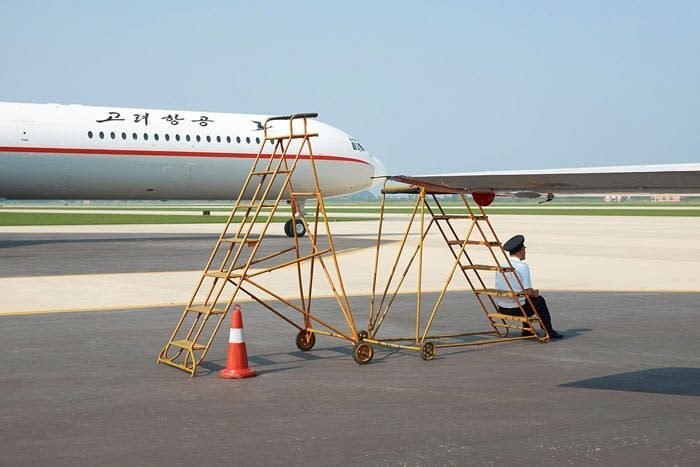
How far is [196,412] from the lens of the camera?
889 cm

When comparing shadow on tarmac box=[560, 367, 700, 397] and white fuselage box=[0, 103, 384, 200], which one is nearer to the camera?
shadow on tarmac box=[560, 367, 700, 397]

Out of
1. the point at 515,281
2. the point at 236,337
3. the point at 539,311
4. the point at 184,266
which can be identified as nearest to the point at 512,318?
the point at 539,311

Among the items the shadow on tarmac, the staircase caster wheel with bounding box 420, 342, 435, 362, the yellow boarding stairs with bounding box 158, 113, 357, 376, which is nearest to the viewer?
the shadow on tarmac

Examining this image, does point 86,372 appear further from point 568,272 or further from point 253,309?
point 568,272

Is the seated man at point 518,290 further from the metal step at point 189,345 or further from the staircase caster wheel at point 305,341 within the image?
the metal step at point 189,345

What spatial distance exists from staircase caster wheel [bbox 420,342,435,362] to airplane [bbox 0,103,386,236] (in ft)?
65.1

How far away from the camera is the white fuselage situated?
32.1 metres

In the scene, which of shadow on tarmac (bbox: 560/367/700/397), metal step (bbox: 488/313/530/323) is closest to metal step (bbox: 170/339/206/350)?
shadow on tarmac (bbox: 560/367/700/397)

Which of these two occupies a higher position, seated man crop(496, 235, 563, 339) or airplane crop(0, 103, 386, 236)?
airplane crop(0, 103, 386, 236)

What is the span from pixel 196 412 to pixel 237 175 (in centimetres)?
2826

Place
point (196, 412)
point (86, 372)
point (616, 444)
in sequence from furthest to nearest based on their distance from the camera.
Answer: point (86, 372) < point (196, 412) < point (616, 444)

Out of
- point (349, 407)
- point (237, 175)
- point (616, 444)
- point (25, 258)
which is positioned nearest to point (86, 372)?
point (349, 407)

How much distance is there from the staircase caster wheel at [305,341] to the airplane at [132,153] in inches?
749

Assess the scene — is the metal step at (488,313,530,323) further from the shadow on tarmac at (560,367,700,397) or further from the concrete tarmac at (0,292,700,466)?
the shadow on tarmac at (560,367,700,397)
